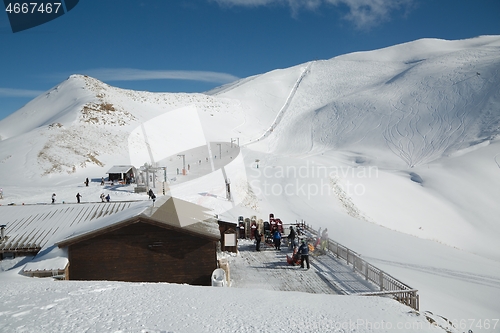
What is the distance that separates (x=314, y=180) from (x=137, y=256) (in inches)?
1010

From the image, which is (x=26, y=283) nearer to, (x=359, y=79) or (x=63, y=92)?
(x=63, y=92)

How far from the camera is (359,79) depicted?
10062cm

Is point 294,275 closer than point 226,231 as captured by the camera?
Yes

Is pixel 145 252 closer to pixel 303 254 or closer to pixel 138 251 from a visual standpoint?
pixel 138 251

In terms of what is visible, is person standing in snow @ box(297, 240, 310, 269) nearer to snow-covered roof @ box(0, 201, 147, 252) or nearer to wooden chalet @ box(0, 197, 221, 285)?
wooden chalet @ box(0, 197, 221, 285)

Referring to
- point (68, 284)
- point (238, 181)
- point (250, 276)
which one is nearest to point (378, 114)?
point (238, 181)

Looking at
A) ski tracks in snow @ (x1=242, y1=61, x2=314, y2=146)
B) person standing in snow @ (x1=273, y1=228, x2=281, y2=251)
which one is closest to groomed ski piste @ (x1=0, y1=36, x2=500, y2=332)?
ski tracks in snow @ (x1=242, y1=61, x2=314, y2=146)

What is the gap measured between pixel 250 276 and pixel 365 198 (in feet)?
72.6

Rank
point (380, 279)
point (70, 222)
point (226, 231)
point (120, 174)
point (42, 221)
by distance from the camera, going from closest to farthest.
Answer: point (380, 279) → point (70, 222) → point (42, 221) → point (226, 231) → point (120, 174)

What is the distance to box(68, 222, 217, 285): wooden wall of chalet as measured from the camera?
1100 centimetres

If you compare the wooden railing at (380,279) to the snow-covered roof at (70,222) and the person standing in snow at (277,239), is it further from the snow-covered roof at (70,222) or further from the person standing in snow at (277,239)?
the snow-covered roof at (70,222)

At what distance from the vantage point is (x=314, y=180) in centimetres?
3481

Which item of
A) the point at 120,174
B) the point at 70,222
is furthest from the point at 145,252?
the point at 120,174

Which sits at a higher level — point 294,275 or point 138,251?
point 138,251
